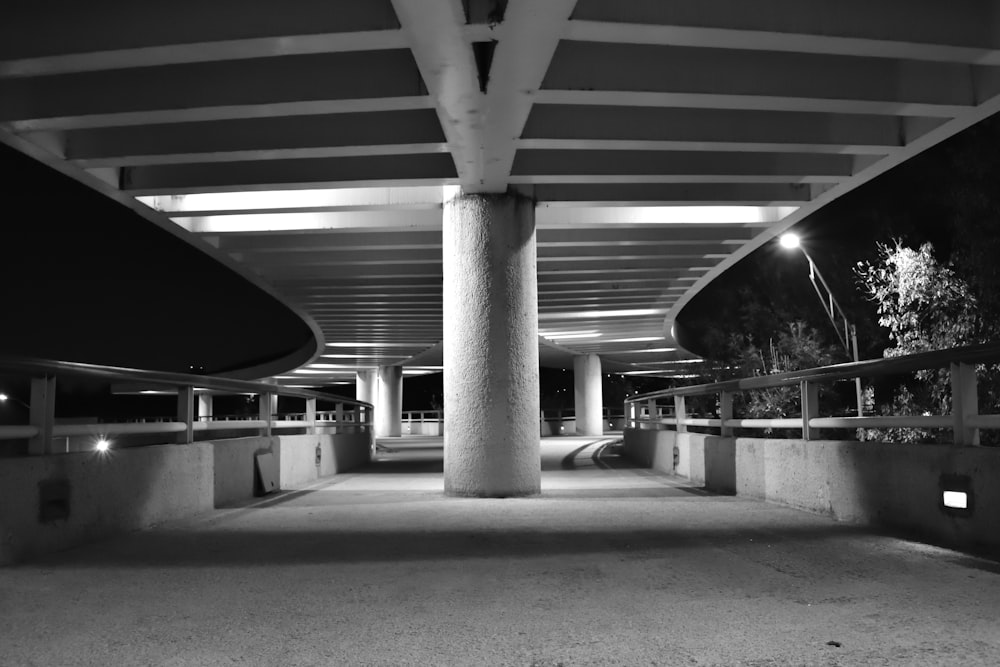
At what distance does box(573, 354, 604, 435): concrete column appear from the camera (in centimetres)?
4362

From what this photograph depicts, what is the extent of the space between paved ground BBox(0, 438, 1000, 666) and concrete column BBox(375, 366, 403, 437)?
40026mm

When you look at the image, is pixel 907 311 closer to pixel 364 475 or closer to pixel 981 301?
pixel 981 301

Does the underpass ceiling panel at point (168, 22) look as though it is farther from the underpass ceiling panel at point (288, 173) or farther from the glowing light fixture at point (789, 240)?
the glowing light fixture at point (789, 240)

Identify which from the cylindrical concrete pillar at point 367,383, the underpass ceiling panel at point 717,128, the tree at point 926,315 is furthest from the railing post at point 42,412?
the cylindrical concrete pillar at point 367,383

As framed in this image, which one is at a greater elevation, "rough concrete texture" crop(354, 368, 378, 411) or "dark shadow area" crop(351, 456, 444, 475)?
"rough concrete texture" crop(354, 368, 378, 411)

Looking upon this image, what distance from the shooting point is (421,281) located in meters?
20.4

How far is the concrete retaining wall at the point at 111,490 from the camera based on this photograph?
231 inches

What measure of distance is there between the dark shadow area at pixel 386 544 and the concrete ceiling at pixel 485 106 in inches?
163

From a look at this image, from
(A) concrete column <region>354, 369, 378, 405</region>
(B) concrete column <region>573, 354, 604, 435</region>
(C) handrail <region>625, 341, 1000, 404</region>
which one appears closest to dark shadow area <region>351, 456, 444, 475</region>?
(C) handrail <region>625, 341, 1000, 404</region>

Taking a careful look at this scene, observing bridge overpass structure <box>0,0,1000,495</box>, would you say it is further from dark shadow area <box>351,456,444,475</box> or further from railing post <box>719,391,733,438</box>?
dark shadow area <box>351,456,444,475</box>

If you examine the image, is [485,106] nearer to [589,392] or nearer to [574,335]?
[574,335]

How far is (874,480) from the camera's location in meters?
7.24

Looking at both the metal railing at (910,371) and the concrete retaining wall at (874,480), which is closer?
the concrete retaining wall at (874,480)

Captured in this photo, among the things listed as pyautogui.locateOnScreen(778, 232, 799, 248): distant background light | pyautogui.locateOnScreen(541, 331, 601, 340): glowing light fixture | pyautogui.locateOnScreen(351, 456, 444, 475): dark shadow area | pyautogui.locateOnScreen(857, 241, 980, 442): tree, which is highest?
pyautogui.locateOnScreen(778, 232, 799, 248): distant background light
